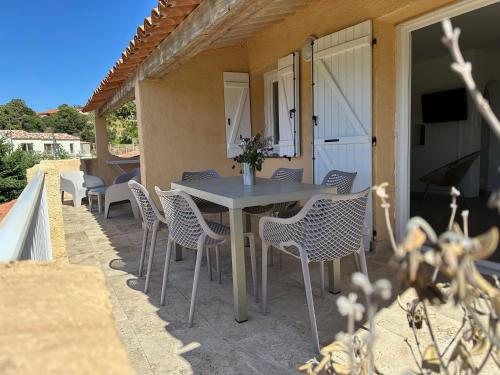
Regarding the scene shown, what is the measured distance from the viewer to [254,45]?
6.06 meters

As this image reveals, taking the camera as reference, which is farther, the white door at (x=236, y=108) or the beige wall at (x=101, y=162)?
the beige wall at (x=101, y=162)

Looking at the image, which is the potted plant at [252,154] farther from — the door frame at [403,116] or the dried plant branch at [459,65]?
the dried plant branch at [459,65]

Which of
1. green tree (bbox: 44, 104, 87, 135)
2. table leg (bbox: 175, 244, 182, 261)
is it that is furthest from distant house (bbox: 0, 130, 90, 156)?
table leg (bbox: 175, 244, 182, 261)

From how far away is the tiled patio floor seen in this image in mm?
1916

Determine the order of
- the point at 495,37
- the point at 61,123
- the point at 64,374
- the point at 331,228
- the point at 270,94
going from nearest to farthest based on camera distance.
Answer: the point at 64,374 → the point at 331,228 → the point at 495,37 → the point at 270,94 → the point at 61,123

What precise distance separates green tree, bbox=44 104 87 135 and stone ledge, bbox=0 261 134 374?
50706 millimetres

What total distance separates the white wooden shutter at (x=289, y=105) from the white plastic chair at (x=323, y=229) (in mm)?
2785

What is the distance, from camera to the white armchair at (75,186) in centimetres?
784

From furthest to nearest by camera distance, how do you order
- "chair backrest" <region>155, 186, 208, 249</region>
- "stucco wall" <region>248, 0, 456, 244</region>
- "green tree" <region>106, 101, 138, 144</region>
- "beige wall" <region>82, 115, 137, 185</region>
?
"green tree" <region>106, 101, 138, 144</region>
"beige wall" <region>82, 115, 137, 185</region>
"stucco wall" <region>248, 0, 456, 244</region>
"chair backrest" <region>155, 186, 208, 249</region>

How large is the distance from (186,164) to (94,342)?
5496 millimetres

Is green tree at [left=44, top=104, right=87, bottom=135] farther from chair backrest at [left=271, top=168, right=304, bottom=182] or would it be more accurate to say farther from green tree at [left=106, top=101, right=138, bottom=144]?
chair backrest at [left=271, top=168, right=304, bottom=182]

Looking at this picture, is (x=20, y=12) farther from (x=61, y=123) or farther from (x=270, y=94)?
(x=270, y=94)

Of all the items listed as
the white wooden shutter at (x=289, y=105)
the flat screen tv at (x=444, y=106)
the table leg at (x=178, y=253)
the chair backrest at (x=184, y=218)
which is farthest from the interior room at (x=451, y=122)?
the chair backrest at (x=184, y=218)

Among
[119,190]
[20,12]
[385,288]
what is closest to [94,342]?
[385,288]
